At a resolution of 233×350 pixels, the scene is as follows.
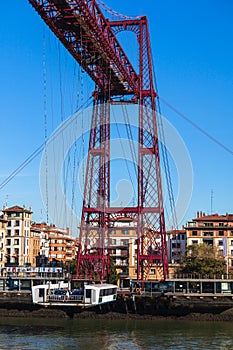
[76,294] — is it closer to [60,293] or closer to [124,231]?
[60,293]

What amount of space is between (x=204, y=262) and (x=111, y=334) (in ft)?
99.5

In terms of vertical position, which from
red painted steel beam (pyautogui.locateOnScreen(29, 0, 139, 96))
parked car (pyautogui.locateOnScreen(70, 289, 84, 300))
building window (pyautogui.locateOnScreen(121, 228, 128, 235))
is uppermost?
red painted steel beam (pyautogui.locateOnScreen(29, 0, 139, 96))

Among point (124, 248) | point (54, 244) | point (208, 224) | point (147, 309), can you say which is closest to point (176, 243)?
point (208, 224)

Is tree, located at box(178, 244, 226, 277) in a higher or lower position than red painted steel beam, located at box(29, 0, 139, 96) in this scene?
lower

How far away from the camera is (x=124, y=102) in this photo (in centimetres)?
4972

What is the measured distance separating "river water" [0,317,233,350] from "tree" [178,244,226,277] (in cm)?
2115

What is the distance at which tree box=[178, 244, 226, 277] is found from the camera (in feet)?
206

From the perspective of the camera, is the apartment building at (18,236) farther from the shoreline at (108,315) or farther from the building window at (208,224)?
the shoreline at (108,315)

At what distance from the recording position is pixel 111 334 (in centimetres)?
3531

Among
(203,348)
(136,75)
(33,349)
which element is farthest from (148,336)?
(136,75)

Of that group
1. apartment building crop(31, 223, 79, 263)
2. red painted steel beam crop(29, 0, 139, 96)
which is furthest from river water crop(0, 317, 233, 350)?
apartment building crop(31, 223, 79, 263)

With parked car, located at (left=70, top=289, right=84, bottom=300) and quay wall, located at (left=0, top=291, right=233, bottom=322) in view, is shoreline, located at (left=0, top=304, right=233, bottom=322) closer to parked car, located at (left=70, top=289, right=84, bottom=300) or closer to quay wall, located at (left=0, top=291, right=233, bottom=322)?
quay wall, located at (left=0, top=291, right=233, bottom=322)

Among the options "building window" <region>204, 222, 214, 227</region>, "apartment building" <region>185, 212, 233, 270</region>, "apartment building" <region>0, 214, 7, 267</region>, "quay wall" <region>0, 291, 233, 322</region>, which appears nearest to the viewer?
"quay wall" <region>0, 291, 233, 322</region>

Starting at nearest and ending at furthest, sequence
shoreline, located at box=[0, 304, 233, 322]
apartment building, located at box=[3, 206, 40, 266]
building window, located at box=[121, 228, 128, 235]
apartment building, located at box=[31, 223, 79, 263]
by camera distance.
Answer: shoreline, located at box=[0, 304, 233, 322]
building window, located at box=[121, 228, 128, 235]
apartment building, located at box=[3, 206, 40, 266]
apartment building, located at box=[31, 223, 79, 263]
